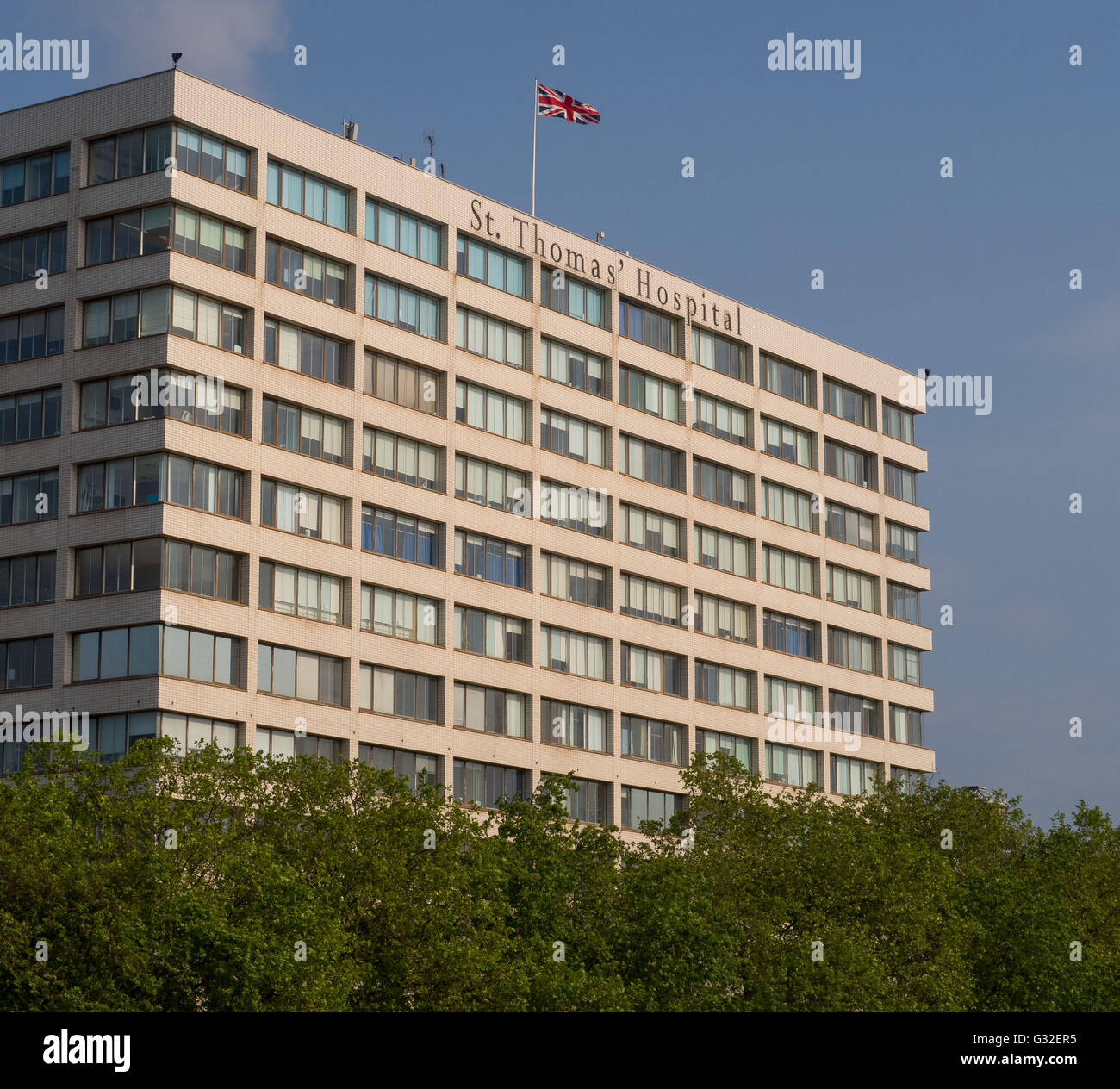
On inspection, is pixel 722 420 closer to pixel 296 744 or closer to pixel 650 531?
pixel 650 531

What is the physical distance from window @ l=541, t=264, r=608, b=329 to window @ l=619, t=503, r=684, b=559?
971 centimetres

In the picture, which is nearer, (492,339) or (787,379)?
(492,339)

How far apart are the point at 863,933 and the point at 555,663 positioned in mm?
29904

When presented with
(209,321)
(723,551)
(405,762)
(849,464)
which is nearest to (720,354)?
(723,551)

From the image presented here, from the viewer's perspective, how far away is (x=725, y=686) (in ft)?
344

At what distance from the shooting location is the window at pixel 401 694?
8419 cm

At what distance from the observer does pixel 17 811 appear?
183ft

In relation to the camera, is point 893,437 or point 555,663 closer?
point 555,663

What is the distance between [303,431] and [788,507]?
119 feet

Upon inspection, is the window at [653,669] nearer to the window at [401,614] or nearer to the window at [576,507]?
the window at [576,507]
